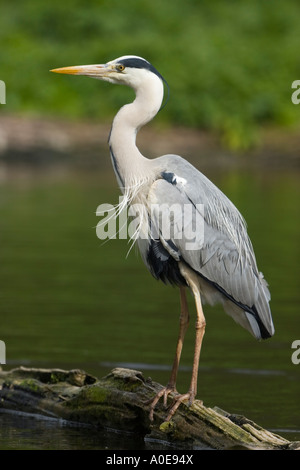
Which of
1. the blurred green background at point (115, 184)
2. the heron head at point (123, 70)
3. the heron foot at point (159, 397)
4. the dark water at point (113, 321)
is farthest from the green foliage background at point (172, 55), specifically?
the heron foot at point (159, 397)

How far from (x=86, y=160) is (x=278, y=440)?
21005 millimetres

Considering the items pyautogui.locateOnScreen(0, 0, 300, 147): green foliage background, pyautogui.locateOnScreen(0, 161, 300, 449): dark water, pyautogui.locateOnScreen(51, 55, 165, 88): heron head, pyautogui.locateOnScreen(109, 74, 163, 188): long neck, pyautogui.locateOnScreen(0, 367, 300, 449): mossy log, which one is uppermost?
pyautogui.locateOnScreen(0, 0, 300, 147): green foliage background

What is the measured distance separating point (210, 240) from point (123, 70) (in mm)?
1320

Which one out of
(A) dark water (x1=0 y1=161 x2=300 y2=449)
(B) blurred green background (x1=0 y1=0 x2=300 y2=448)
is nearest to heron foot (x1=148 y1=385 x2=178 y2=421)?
(A) dark water (x1=0 y1=161 x2=300 y2=449)

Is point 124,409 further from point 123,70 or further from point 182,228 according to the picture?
point 123,70

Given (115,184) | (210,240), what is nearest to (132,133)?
(210,240)

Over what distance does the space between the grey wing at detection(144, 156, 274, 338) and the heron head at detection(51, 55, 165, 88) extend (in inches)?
26.9

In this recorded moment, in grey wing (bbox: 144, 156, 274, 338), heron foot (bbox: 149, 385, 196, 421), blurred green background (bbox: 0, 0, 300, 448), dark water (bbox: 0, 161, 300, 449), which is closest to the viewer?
heron foot (bbox: 149, 385, 196, 421)

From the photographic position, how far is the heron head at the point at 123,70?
7008 mm

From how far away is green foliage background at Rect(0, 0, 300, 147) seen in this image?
28328 mm

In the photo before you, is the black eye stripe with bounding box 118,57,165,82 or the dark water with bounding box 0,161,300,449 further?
the dark water with bounding box 0,161,300,449

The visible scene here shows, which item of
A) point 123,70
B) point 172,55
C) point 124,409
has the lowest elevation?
point 124,409

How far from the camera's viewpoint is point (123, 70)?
7.09 meters

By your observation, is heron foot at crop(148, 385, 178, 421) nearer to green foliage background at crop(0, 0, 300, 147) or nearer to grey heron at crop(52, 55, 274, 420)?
grey heron at crop(52, 55, 274, 420)
